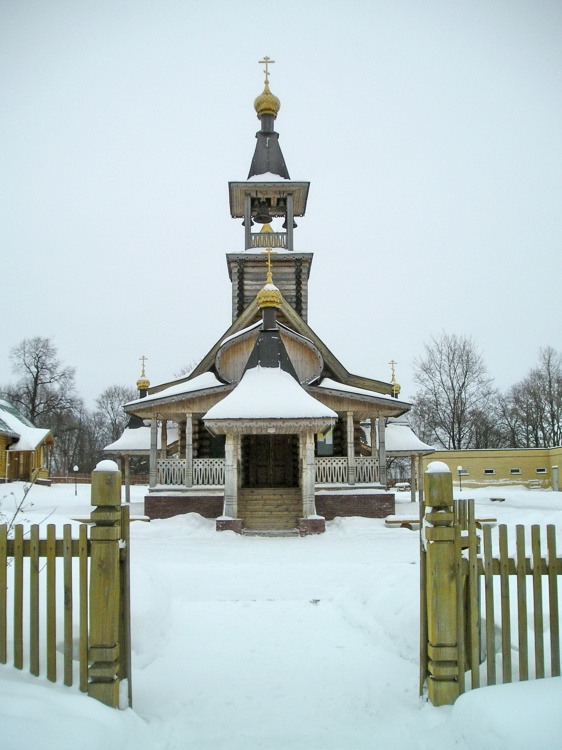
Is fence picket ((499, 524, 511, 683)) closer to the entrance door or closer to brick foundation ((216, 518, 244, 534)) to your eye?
brick foundation ((216, 518, 244, 534))

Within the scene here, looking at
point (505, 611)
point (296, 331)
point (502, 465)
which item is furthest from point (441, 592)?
point (502, 465)

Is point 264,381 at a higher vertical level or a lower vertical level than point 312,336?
lower

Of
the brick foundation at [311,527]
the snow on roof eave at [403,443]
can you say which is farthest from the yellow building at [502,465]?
the brick foundation at [311,527]

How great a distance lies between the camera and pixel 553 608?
4094mm

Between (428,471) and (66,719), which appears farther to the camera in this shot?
(428,471)

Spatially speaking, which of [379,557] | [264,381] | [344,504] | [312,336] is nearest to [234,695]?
[379,557]

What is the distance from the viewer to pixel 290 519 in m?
18.2

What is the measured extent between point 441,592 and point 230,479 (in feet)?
43.2

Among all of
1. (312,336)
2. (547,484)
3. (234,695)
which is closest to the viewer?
(234,695)

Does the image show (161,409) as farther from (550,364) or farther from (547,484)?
(550,364)

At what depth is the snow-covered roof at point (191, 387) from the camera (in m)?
20.0

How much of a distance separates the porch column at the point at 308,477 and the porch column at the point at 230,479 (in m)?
1.85

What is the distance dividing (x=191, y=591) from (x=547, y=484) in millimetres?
34796

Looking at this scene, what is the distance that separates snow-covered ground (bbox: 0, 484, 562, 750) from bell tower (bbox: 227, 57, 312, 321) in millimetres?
17710
